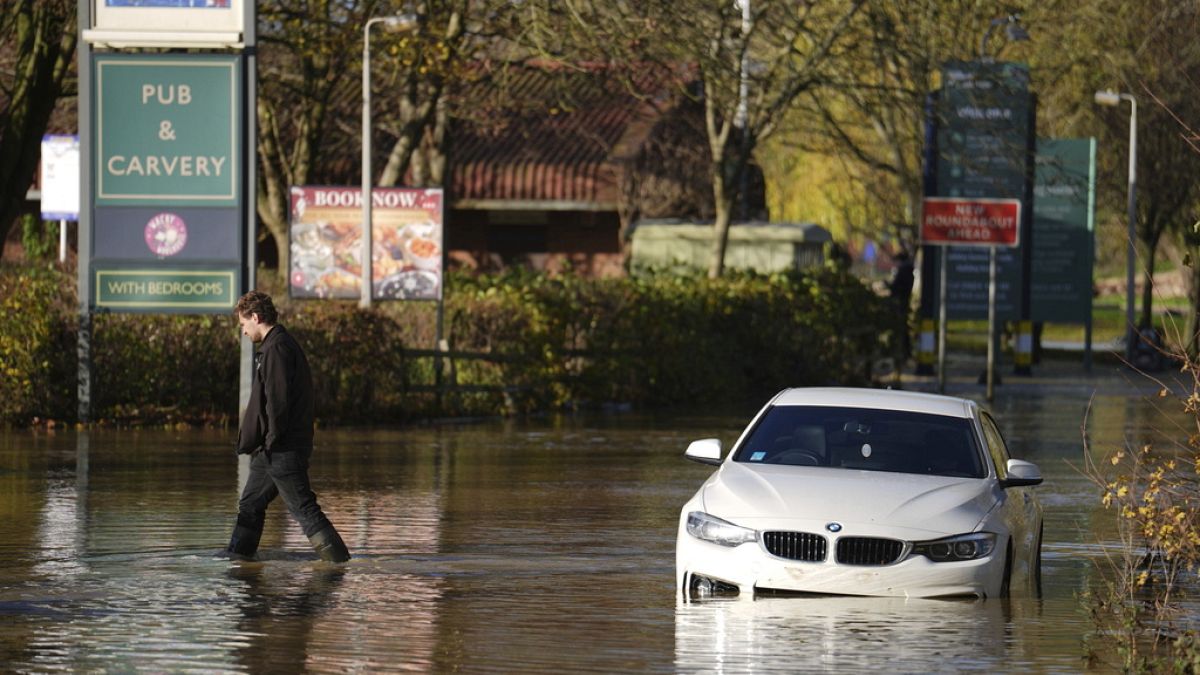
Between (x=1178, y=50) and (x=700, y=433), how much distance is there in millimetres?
25537

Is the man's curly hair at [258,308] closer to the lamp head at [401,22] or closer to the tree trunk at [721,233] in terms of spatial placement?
the lamp head at [401,22]

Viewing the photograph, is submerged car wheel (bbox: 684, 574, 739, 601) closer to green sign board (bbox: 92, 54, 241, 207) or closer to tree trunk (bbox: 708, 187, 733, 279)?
green sign board (bbox: 92, 54, 241, 207)

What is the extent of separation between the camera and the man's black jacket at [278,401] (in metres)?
13.0

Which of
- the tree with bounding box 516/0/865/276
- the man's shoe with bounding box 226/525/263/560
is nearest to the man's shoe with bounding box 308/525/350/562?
the man's shoe with bounding box 226/525/263/560

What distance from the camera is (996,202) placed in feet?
111

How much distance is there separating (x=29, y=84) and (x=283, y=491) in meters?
15.4

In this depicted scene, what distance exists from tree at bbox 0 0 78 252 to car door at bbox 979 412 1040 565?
16.6m

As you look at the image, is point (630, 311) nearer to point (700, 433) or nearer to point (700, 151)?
point (700, 433)

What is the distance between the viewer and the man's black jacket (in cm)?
1298

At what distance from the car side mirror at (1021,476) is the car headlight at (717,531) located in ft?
5.75

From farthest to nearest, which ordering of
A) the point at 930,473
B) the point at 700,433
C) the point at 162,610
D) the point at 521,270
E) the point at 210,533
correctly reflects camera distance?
the point at 521,270, the point at 700,433, the point at 210,533, the point at 930,473, the point at 162,610

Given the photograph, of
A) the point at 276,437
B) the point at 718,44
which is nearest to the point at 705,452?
the point at 276,437

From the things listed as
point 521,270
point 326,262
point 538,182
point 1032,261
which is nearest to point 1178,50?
point 1032,261

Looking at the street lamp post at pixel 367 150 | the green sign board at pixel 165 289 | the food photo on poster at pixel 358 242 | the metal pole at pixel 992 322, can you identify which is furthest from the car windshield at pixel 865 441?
the metal pole at pixel 992 322
